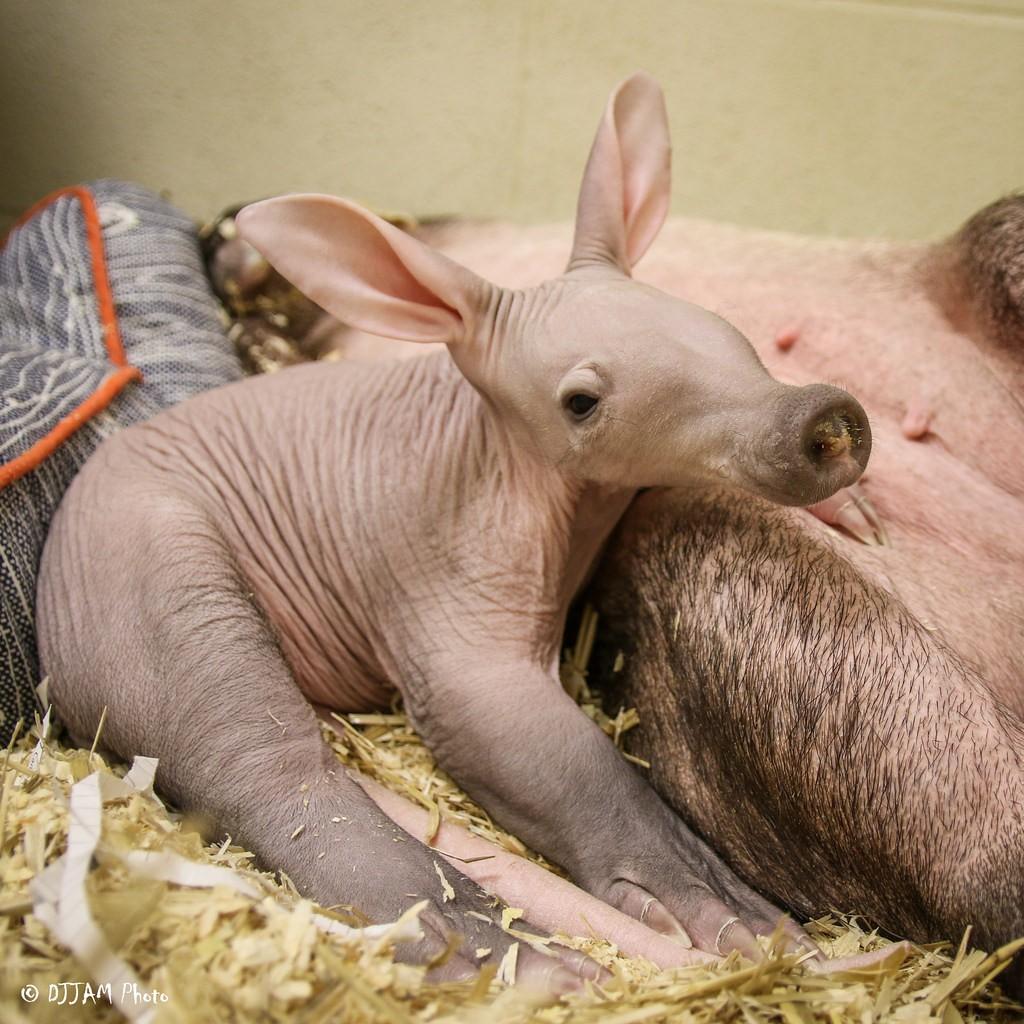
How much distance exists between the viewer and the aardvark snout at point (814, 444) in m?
1.51

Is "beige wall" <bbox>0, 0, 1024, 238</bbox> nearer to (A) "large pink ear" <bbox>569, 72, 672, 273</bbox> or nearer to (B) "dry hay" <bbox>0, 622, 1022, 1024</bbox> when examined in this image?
(A) "large pink ear" <bbox>569, 72, 672, 273</bbox>

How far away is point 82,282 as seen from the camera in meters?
2.63

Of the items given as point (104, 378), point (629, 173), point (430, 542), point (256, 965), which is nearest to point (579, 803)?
point (430, 542)

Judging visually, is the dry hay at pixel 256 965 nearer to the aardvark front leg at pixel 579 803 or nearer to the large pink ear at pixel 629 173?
the aardvark front leg at pixel 579 803

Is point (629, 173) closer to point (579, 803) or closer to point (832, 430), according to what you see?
point (832, 430)

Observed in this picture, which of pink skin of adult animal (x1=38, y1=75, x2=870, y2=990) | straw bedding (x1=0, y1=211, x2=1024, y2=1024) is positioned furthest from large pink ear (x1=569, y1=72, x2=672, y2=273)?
straw bedding (x1=0, y1=211, x2=1024, y2=1024)

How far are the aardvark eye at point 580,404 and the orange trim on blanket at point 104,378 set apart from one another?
1.09m

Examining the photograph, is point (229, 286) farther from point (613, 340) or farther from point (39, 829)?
point (39, 829)

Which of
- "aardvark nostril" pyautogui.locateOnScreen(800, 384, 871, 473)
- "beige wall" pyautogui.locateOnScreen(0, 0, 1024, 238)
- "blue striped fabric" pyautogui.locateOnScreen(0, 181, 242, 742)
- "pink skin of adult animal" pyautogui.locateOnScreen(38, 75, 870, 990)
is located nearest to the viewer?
"aardvark nostril" pyautogui.locateOnScreen(800, 384, 871, 473)

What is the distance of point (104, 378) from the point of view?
7.85ft

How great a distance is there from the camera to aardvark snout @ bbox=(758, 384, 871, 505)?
151 cm

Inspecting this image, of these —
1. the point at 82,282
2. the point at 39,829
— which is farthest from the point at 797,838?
the point at 82,282

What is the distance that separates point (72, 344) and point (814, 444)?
182 centimetres

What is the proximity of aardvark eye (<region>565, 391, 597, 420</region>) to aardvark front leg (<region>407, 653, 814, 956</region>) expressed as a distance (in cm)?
47
